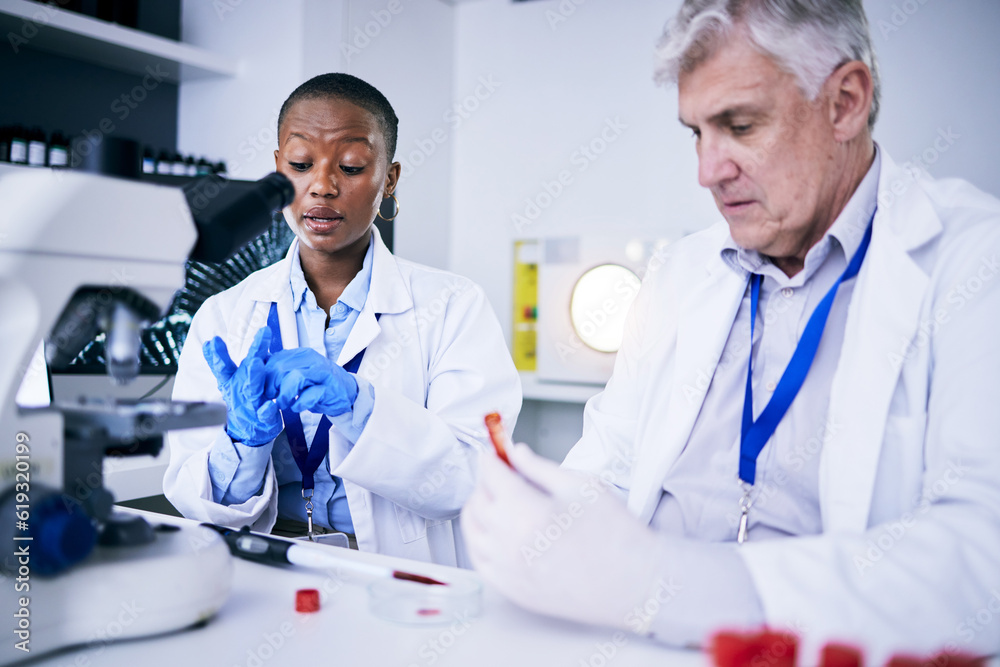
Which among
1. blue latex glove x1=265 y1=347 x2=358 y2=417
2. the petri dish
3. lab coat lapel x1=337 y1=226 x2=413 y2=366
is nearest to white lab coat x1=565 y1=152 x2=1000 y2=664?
the petri dish

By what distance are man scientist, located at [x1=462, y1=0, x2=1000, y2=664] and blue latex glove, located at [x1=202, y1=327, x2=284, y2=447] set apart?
1.74 ft

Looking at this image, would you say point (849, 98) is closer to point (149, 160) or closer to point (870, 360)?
point (870, 360)

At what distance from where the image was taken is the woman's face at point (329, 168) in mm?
1591

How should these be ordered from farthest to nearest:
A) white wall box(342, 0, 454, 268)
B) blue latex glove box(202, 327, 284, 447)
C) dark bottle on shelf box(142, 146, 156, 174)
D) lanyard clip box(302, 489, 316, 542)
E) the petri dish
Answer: white wall box(342, 0, 454, 268) < dark bottle on shelf box(142, 146, 156, 174) < lanyard clip box(302, 489, 316, 542) < blue latex glove box(202, 327, 284, 447) < the petri dish

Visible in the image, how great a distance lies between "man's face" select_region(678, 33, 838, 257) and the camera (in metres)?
0.97

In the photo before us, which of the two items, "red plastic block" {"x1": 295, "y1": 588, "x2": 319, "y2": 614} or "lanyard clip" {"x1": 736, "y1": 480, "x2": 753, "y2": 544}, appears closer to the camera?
"red plastic block" {"x1": 295, "y1": 588, "x2": 319, "y2": 614}

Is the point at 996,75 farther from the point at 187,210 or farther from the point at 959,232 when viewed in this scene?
the point at 187,210

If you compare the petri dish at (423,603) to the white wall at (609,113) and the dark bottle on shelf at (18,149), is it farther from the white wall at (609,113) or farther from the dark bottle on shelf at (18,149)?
the white wall at (609,113)

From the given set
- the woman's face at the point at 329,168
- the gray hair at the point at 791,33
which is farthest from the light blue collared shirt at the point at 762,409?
the woman's face at the point at 329,168

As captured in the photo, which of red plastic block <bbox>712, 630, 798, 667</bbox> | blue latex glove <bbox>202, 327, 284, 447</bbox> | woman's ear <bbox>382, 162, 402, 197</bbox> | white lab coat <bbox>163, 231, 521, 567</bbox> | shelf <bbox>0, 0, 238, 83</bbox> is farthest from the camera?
shelf <bbox>0, 0, 238, 83</bbox>

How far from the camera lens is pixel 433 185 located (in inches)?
148

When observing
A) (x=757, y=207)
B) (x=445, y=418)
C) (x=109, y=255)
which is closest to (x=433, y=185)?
(x=445, y=418)

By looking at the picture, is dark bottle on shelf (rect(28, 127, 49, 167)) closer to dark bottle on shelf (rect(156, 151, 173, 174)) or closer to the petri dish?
dark bottle on shelf (rect(156, 151, 173, 174))

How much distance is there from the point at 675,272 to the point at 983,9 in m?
2.38
